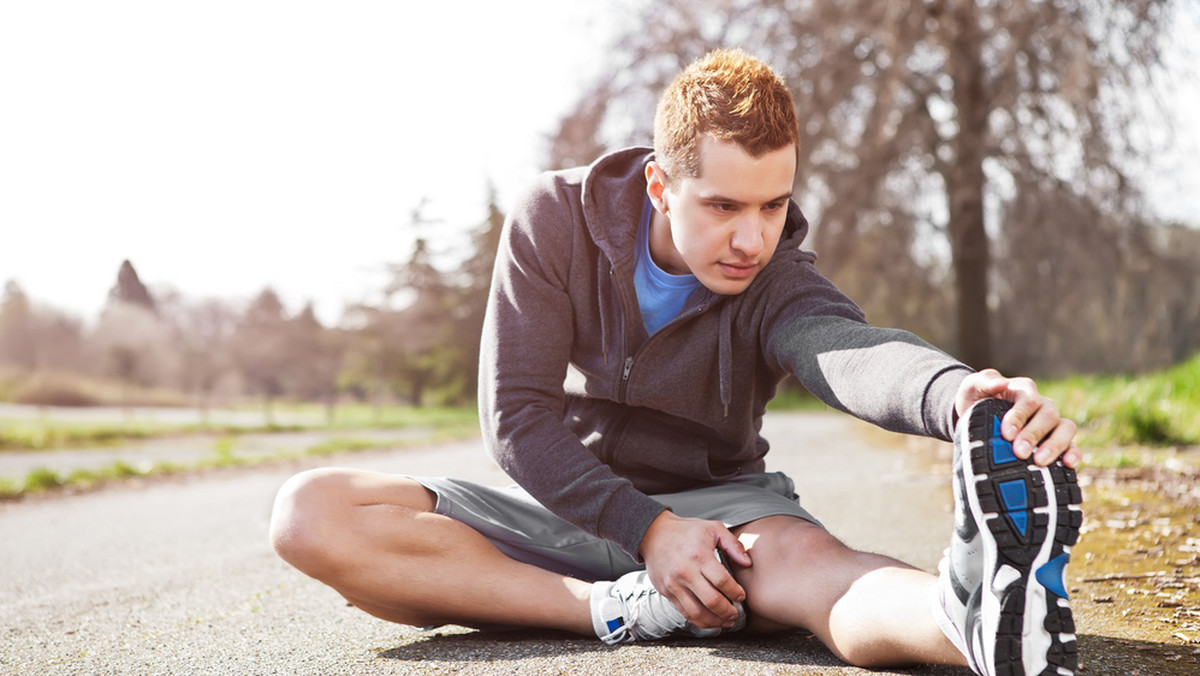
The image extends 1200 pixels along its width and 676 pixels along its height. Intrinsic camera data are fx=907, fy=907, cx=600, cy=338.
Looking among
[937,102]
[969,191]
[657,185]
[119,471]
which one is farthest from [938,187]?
[657,185]

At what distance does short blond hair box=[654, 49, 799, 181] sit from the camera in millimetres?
1840

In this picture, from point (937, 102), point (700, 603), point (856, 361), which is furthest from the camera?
point (937, 102)

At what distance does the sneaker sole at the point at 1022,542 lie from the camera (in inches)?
49.5

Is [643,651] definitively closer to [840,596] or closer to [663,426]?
[840,596]

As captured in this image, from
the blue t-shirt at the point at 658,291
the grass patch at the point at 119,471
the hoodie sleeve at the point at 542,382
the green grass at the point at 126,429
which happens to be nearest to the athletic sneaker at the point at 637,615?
the hoodie sleeve at the point at 542,382

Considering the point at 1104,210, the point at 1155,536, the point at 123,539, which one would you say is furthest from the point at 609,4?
the point at 1155,536

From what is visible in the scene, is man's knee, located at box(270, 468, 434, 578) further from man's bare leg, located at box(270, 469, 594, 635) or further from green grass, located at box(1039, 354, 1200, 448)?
green grass, located at box(1039, 354, 1200, 448)

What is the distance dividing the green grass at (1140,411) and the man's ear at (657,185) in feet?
13.4

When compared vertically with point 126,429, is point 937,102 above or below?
above

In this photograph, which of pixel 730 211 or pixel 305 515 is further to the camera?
pixel 305 515

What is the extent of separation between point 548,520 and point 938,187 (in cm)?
1138

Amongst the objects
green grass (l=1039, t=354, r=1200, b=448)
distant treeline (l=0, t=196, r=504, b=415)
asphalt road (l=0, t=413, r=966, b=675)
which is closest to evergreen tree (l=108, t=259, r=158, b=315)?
distant treeline (l=0, t=196, r=504, b=415)

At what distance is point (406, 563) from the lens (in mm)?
2006

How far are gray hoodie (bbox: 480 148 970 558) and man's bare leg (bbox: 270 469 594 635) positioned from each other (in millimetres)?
213
